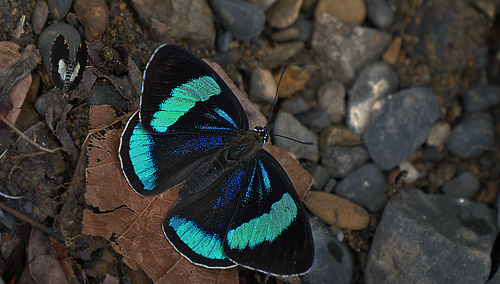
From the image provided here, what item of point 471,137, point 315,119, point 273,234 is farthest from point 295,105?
point 471,137

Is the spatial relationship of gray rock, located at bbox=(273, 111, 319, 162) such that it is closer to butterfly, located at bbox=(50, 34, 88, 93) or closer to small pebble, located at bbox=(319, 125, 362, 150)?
small pebble, located at bbox=(319, 125, 362, 150)

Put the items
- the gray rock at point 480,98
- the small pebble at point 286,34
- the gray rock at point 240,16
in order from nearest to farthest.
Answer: the gray rock at point 240,16 < the small pebble at point 286,34 < the gray rock at point 480,98

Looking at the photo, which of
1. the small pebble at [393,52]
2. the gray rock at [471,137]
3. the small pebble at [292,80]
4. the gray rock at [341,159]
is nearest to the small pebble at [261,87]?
the small pebble at [292,80]

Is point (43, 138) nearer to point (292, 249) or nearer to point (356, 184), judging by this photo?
point (292, 249)

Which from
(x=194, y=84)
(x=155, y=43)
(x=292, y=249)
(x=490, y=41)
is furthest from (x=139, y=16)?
(x=490, y=41)

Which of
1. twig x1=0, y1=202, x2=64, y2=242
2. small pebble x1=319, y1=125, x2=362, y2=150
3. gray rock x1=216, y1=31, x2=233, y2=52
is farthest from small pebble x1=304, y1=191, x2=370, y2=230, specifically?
twig x1=0, y1=202, x2=64, y2=242

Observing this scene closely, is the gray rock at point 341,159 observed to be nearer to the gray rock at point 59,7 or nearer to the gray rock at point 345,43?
the gray rock at point 345,43
